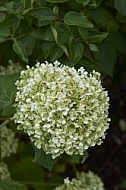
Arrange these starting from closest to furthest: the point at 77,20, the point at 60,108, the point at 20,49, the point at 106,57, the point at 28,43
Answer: the point at 60,108, the point at 77,20, the point at 20,49, the point at 28,43, the point at 106,57

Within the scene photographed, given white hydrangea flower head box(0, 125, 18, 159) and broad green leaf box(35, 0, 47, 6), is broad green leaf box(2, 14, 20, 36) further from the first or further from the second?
white hydrangea flower head box(0, 125, 18, 159)

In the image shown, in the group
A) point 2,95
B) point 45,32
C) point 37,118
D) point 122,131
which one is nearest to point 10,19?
point 45,32

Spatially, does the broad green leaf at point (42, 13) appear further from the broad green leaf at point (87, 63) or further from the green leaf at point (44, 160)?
the green leaf at point (44, 160)

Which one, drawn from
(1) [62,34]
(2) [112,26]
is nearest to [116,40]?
(2) [112,26]

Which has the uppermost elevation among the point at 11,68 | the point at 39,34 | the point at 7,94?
the point at 39,34

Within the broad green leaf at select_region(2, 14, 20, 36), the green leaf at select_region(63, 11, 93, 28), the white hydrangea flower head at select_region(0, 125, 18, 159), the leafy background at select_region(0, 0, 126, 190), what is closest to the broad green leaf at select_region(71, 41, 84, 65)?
the leafy background at select_region(0, 0, 126, 190)

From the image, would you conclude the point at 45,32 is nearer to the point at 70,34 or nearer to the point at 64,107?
the point at 70,34

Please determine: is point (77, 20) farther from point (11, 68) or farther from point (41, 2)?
point (11, 68)
